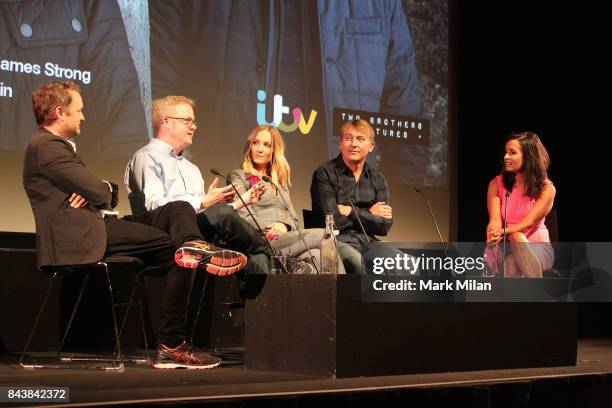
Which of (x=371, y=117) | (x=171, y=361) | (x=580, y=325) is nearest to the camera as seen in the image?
(x=171, y=361)

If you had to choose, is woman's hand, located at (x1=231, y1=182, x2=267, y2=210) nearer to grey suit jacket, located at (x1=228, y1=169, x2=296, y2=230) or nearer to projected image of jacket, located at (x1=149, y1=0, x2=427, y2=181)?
grey suit jacket, located at (x1=228, y1=169, x2=296, y2=230)

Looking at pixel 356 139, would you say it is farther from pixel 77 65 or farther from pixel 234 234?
pixel 77 65

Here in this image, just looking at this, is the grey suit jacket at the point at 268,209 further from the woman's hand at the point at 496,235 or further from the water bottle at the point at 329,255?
the woman's hand at the point at 496,235

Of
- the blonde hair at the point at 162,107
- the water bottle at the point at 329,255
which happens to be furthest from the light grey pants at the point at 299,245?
the blonde hair at the point at 162,107

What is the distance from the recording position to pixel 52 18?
4.32 m

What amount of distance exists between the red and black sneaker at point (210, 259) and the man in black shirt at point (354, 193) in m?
1.23

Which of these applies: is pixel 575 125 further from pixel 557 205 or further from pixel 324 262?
pixel 324 262

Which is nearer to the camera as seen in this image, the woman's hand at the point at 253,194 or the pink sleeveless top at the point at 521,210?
the woman's hand at the point at 253,194

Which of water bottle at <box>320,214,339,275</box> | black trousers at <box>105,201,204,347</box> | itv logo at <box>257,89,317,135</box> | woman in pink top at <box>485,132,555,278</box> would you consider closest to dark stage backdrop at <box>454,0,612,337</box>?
itv logo at <box>257,89,317,135</box>

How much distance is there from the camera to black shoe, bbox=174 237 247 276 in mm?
3088

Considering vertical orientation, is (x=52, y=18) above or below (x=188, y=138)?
above

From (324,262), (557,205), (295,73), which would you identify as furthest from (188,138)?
(557,205)

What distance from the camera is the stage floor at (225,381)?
7.98 feet

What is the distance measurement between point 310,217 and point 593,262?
2898 millimetres
